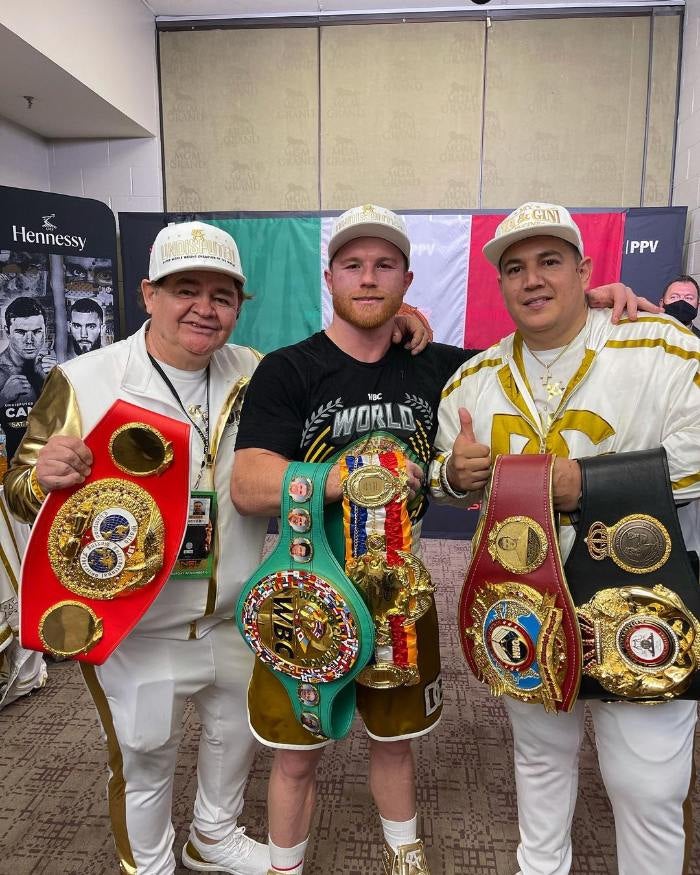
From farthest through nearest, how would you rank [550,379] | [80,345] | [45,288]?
1. [80,345]
2. [45,288]
3. [550,379]

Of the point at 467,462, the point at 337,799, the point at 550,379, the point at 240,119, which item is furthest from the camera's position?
the point at 240,119

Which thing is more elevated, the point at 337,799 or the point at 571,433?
the point at 571,433

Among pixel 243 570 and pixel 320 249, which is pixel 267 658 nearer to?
pixel 243 570

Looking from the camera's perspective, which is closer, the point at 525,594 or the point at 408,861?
the point at 525,594

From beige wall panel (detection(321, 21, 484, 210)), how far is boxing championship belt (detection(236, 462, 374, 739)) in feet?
13.2

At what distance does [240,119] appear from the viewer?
470cm

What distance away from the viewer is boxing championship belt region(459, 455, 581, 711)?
120 cm

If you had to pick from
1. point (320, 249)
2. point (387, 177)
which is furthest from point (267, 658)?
point (387, 177)

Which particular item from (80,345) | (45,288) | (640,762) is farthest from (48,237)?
(640,762)

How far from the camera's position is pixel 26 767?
2.09 m

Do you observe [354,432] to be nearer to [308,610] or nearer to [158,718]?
[308,610]

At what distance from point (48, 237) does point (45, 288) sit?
12.6 inches

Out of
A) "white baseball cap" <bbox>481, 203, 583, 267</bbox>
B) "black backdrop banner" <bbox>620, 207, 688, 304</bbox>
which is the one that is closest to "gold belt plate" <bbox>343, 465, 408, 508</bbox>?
"white baseball cap" <bbox>481, 203, 583, 267</bbox>

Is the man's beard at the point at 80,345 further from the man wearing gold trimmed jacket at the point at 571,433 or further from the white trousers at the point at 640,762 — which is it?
the white trousers at the point at 640,762
